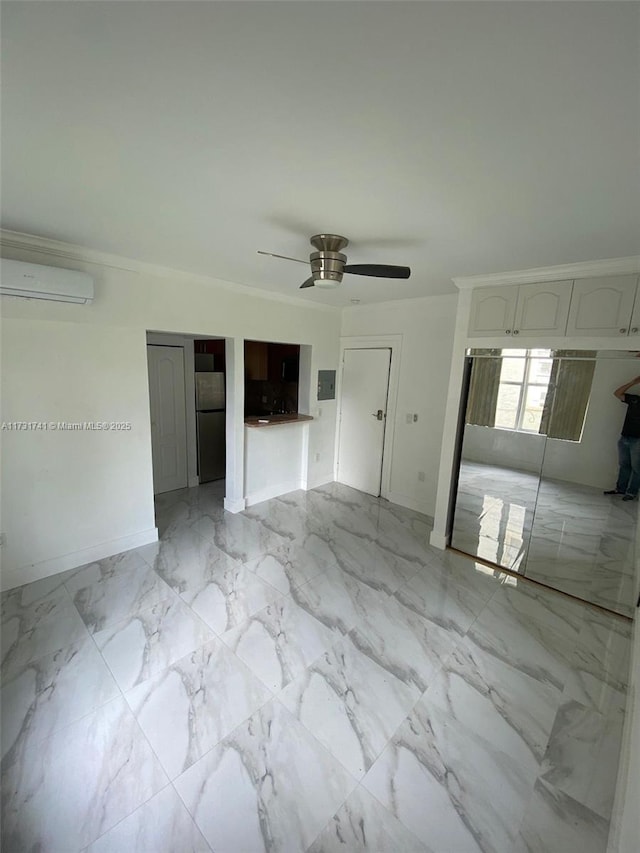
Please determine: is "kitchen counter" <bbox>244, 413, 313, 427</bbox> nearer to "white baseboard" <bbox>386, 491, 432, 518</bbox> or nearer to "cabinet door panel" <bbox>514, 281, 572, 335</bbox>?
"white baseboard" <bbox>386, 491, 432, 518</bbox>

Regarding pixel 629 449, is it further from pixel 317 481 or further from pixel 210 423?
pixel 210 423

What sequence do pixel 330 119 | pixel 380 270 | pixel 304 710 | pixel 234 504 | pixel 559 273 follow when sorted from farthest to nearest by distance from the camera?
pixel 234 504, pixel 559 273, pixel 380 270, pixel 304 710, pixel 330 119

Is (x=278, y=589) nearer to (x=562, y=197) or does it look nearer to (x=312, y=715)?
(x=312, y=715)

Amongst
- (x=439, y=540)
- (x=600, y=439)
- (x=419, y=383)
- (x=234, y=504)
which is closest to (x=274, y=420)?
(x=234, y=504)

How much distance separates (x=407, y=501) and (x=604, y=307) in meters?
2.62

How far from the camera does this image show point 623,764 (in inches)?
55.2

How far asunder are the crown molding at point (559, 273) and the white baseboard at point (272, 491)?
2.94 m

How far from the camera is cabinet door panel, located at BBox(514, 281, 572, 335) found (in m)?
2.41

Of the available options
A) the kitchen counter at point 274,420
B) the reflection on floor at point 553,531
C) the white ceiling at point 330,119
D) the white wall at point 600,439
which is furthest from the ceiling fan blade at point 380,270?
the kitchen counter at point 274,420

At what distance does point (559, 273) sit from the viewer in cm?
237

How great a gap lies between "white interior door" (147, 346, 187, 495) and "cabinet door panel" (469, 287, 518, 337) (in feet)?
10.7

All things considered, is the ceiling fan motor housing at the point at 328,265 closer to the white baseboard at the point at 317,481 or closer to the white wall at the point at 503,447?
the white wall at the point at 503,447

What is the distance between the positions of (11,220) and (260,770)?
3128mm

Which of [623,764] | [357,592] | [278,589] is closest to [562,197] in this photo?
[623,764]
